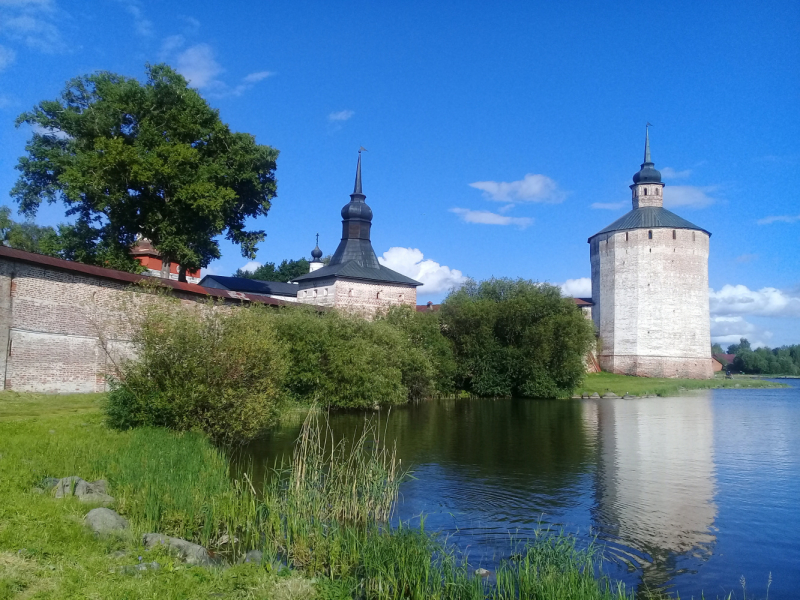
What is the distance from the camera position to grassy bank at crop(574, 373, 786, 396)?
127ft

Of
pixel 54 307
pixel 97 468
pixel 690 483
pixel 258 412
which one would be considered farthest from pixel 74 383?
pixel 690 483

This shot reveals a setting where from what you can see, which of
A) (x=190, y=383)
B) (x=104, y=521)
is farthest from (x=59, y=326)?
(x=104, y=521)

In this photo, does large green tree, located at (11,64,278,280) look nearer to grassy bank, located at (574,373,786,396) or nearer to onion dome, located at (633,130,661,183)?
grassy bank, located at (574,373,786,396)

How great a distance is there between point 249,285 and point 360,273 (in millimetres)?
9457

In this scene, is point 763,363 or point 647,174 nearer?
point 647,174

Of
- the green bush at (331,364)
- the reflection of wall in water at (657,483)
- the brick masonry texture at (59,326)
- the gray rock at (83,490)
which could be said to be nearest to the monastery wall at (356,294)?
the green bush at (331,364)

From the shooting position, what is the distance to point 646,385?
4312 centimetres

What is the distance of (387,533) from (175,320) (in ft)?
24.6

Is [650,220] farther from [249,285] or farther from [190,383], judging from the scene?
[190,383]

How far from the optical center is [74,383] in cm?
1659

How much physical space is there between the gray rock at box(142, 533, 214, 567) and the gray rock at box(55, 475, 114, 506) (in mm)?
1181

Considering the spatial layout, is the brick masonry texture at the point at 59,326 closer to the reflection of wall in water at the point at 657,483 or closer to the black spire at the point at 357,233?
the reflection of wall in water at the point at 657,483

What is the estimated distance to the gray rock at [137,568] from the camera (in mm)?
5298

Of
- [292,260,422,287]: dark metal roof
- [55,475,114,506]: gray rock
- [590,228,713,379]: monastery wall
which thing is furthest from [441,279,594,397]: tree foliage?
[55,475,114,506]: gray rock
